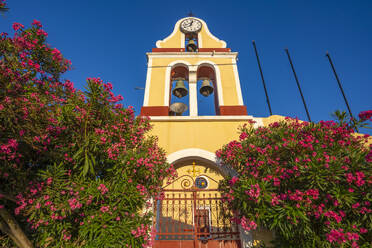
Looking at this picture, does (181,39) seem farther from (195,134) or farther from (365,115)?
(365,115)

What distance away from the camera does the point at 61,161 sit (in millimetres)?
4516

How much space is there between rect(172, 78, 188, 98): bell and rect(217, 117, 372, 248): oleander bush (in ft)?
16.9

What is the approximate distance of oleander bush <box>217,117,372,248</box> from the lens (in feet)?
13.0

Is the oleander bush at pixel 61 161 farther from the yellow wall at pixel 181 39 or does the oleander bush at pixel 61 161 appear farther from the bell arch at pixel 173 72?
the yellow wall at pixel 181 39

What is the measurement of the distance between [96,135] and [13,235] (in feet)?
8.80

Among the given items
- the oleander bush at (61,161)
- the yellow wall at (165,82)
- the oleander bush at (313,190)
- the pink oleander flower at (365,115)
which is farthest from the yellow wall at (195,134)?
the pink oleander flower at (365,115)

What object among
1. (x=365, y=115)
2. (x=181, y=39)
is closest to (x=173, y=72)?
(x=181, y=39)

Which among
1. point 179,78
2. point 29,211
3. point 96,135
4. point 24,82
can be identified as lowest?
point 29,211

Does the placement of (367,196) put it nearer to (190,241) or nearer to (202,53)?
(190,241)

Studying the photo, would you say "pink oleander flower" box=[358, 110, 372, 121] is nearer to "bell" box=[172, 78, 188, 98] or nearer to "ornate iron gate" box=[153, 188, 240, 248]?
"ornate iron gate" box=[153, 188, 240, 248]

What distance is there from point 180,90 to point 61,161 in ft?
20.2

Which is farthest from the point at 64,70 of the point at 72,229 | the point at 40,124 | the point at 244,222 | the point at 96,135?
the point at 244,222

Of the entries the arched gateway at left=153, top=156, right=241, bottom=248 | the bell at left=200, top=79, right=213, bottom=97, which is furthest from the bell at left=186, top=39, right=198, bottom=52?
the arched gateway at left=153, top=156, right=241, bottom=248

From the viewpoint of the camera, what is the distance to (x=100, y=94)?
4.57 metres
